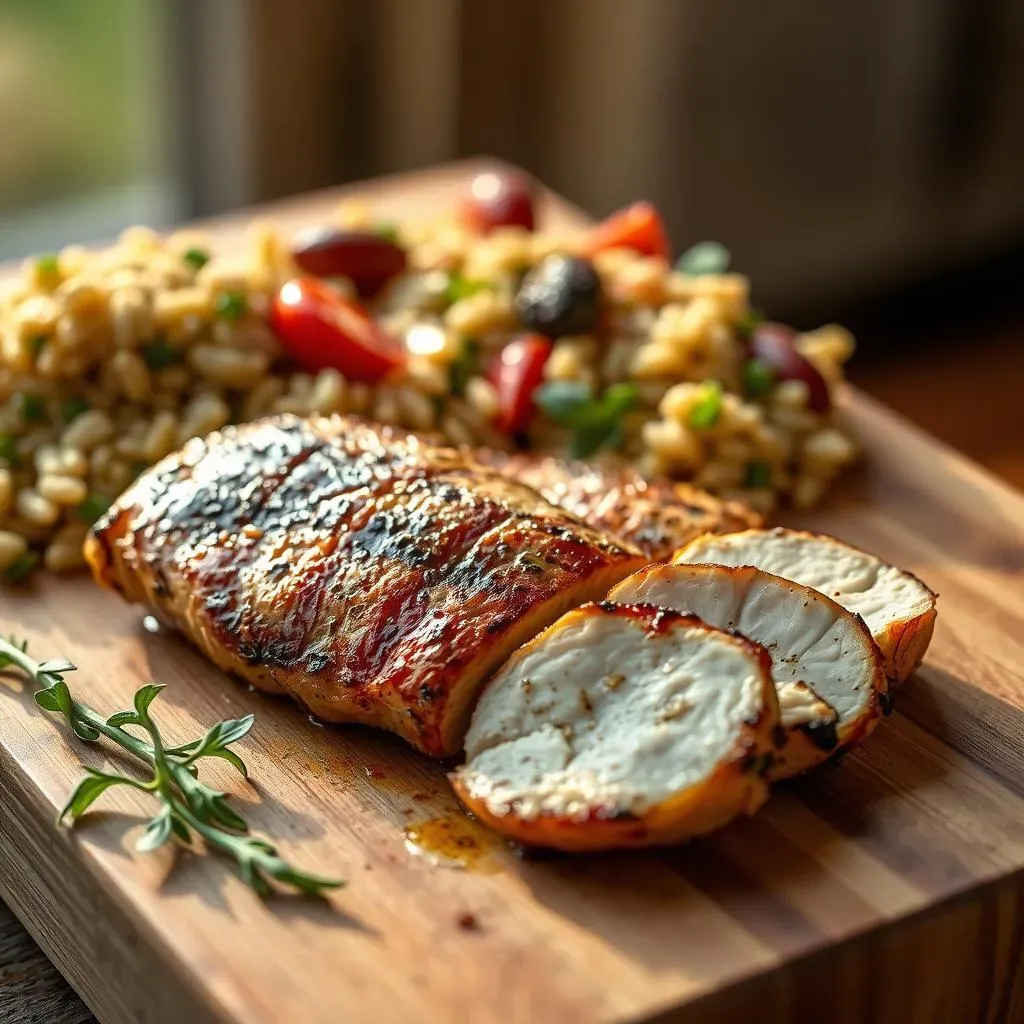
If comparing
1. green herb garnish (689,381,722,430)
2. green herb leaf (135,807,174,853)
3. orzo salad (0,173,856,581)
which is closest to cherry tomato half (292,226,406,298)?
orzo salad (0,173,856,581)

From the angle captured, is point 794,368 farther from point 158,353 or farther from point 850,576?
point 158,353

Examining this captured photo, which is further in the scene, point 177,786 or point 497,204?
point 497,204

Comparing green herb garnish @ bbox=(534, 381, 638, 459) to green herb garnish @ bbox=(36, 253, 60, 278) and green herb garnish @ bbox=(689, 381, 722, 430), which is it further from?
green herb garnish @ bbox=(36, 253, 60, 278)

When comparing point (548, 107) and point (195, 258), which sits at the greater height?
point (195, 258)

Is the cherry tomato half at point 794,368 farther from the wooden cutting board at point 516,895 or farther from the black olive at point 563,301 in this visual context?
the wooden cutting board at point 516,895

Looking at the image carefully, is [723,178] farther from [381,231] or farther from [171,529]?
[171,529]

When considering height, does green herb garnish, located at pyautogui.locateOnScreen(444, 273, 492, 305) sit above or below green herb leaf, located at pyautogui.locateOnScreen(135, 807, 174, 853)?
above

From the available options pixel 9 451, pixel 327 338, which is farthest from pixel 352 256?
pixel 9 451
